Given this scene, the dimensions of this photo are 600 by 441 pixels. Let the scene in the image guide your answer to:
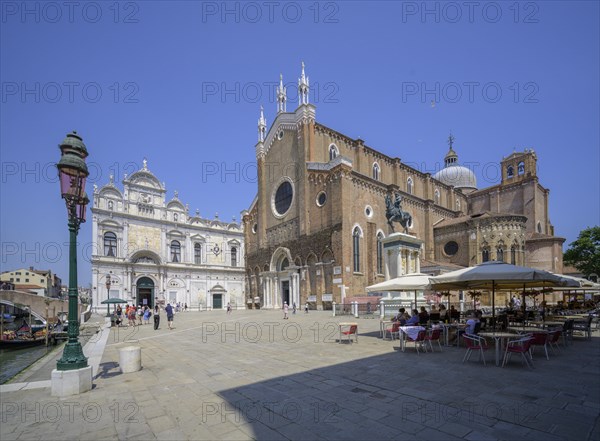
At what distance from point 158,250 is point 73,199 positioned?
124ft

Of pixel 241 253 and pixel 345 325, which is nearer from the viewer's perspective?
pixel 345 325

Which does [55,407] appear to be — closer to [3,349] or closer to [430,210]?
[3,349]

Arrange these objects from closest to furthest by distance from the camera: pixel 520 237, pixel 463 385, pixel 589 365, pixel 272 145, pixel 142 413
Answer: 1. pixel 142 413
2. pixel 463 385
3. pixel 589 365
4. pixel 520 237
5. pixel 272 145

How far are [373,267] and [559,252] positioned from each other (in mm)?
25154

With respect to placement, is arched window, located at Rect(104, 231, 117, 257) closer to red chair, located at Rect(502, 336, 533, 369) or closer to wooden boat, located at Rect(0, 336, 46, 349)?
wooden boat, located at Rect(0, 336, 46, 349)

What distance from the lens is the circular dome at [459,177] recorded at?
61000 mm

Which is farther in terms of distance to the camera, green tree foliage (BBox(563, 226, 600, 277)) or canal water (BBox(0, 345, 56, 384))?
green tree foliage (BBox(563, 226, 600, 277))

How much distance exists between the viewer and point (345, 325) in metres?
11.2

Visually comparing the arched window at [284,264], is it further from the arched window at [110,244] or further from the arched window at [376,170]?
the arched window at [110,244]

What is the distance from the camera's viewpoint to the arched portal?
40594 mm

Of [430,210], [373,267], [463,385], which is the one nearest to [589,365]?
[463,385]

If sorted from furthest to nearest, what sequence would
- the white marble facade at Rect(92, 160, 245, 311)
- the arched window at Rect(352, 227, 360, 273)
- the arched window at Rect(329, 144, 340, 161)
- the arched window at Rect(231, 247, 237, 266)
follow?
the arched window at Rect(231, 247, 237, 266)
the white marble facade at Rect(92, 160, 245, 311)
the arched window at Rect(329, 144, 340, 161)
the arched window at Rect(352, 227, 360, 273)

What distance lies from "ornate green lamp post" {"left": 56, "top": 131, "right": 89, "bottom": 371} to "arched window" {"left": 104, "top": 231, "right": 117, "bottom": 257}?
3546 cm

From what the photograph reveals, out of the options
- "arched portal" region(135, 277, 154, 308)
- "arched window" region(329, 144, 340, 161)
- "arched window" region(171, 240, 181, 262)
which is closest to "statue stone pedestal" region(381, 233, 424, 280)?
"arched window" region(329, 144, 340, 161)
